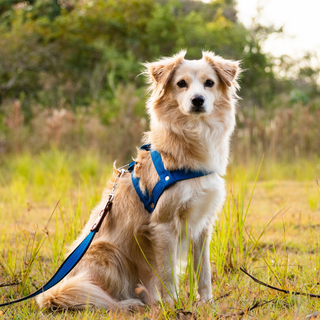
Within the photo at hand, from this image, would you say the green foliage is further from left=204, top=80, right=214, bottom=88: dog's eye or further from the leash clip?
the leash clip

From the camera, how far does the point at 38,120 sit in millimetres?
8570

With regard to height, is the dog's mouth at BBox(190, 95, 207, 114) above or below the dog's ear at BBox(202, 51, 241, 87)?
below

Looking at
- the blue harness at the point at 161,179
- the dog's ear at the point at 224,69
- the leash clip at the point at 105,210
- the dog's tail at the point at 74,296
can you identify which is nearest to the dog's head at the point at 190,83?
the dog's ear at the point at 224,69

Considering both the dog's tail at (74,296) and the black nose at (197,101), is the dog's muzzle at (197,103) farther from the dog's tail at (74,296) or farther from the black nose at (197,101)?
the dog's tail at (74,296)

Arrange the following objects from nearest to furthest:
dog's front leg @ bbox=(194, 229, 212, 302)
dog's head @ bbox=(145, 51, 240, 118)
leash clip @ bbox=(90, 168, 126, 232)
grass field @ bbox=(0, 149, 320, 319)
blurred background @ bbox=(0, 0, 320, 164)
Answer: grass field @ bbox=(0, 149, 320, 319), leash clip @ bbox=(90, 168, 126, 232), dog's front leg @ bbox=(194, 229, 212, 302), dog's head @ bbox=(145, 51, 240, 118), blurred background @ bbox=(0, 0, 320, 164)

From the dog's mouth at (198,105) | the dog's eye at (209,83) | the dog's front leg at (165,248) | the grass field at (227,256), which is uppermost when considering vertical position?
the dog's eye at (209,83)

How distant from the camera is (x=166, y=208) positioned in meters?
2.43

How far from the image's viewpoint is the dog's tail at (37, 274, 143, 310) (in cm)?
227

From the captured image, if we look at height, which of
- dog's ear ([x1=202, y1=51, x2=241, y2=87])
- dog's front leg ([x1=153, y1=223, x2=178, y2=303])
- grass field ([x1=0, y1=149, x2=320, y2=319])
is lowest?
grass field ([x1=0, y1=149, x2=320, y2=319])

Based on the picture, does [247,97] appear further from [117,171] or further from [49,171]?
[117,171]

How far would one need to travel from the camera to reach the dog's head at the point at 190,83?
109 inches

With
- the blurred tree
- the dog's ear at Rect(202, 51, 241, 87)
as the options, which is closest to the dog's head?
the dog's ear at Rect(202, 51, 241, 87)

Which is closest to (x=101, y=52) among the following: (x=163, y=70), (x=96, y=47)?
(x=96, y=47)

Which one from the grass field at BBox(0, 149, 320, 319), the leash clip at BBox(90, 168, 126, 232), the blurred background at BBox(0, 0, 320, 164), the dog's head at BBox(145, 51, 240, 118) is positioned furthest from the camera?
the blurred background at BBox(0, 0, 320, 164)
